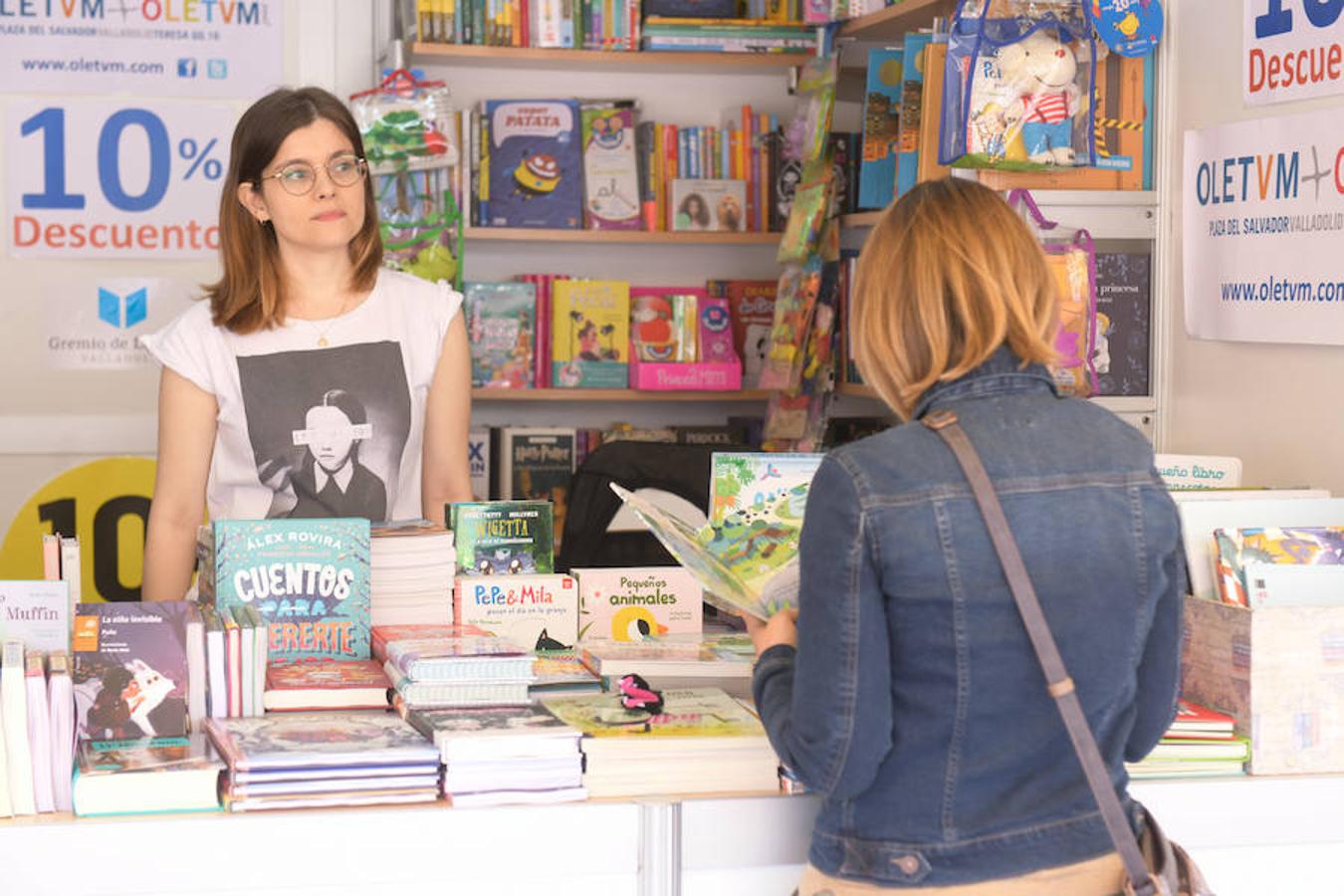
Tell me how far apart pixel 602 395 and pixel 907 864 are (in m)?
3.40

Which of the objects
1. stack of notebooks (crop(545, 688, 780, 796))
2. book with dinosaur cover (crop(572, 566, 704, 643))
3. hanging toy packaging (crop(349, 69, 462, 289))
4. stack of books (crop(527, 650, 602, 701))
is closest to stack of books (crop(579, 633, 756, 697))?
stack of books (crop(527, 650, 602, 701))

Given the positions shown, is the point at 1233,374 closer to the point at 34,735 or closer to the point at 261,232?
the point at 261,232

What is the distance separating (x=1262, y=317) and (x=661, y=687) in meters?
1.33

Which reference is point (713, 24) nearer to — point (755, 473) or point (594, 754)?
point (755, 473)

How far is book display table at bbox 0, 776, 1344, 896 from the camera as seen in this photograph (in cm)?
187

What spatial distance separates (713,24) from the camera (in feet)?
16.4

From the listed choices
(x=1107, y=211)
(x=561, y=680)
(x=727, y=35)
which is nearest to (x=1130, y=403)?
(x=1107, y=211)

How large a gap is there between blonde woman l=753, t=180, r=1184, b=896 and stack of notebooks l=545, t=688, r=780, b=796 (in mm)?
315

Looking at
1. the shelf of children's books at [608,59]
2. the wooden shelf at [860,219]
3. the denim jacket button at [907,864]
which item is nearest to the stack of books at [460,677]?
the denim jacket button at [907,864]

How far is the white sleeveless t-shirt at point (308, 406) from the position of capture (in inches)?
116

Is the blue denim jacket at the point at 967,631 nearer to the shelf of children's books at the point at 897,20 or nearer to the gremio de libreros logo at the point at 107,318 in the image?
the shelf of children's books at the point at 897,20

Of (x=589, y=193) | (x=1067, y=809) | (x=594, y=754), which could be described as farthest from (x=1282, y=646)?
(x=589, y=193)

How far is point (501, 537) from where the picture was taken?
2.54 meters

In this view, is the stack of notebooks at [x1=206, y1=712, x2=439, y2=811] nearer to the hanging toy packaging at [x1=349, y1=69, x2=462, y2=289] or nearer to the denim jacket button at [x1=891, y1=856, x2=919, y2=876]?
the denim jacket button at [x1=891, y1=856, x2=919, y2=876]
